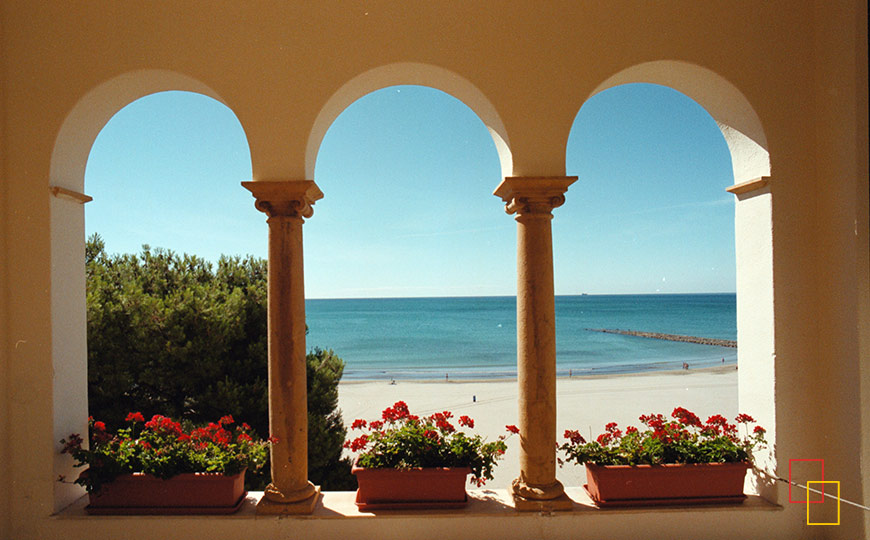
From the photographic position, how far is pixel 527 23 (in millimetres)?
4301

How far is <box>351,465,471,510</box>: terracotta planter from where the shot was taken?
4164 millimetres

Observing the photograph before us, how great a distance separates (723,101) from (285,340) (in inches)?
189

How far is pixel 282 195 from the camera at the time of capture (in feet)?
13.8

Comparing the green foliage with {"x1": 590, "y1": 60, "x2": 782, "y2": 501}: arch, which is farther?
the green foliage


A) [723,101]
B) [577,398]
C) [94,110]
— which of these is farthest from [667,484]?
[577,398]

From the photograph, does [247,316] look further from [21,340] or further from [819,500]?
[819,500]

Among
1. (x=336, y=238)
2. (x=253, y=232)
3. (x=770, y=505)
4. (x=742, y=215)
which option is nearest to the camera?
(x=770, y=505)

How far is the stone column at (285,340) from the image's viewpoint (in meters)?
4.21

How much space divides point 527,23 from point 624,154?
170ft

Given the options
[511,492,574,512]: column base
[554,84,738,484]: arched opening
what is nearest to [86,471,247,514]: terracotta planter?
[511,492,574,512]: column base

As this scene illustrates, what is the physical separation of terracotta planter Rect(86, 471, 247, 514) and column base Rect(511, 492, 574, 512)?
101 inches

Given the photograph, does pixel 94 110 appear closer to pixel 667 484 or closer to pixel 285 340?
pixel 285 340

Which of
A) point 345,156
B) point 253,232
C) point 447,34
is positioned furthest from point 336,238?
point 447,34

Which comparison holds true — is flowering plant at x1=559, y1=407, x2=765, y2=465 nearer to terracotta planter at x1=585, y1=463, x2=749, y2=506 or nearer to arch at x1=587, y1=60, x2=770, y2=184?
terracotta planter at x1=585, y1=463, x2=749, y2=506
